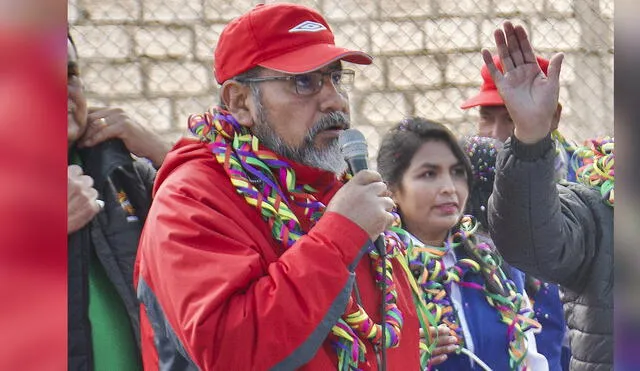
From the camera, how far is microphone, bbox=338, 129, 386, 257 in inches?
75.2

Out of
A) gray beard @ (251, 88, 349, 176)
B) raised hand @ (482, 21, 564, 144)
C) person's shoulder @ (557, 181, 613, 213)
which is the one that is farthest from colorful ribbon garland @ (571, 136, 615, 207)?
gray beard @ (251, 88, 349, 176)

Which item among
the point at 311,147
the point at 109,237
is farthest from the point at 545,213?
the point at 109,237

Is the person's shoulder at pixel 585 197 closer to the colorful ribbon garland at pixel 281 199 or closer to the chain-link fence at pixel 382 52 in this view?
the colorful ribbon garland at pixel 281 199

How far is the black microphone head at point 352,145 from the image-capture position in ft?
6.27

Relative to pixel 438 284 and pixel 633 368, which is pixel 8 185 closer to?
pixel 633 368

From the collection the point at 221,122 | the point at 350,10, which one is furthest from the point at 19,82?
the point at 350,10

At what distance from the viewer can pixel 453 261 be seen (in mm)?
2885

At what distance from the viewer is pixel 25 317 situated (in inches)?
22.0

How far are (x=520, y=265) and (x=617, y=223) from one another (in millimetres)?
1825

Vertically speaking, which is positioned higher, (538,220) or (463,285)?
(538,220)

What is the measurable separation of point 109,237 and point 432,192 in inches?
43.9

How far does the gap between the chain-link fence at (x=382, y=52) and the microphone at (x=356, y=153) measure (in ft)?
12.4

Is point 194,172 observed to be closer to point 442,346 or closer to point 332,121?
point 332,121

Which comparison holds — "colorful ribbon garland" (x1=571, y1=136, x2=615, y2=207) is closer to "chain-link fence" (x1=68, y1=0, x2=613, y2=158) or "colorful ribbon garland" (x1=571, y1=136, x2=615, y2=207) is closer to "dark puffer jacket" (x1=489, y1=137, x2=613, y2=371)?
"dark puffer jacket" (x1=489, y1=137, x2=613, y2=371)
